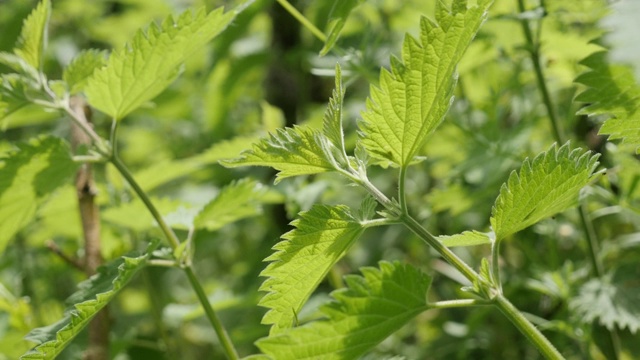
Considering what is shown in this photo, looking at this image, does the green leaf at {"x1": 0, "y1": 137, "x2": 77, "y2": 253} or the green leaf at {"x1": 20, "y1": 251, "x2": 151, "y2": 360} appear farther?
the green leaf at {"x1": 0, "y1": 137, "x2": 77, "y2": 253}

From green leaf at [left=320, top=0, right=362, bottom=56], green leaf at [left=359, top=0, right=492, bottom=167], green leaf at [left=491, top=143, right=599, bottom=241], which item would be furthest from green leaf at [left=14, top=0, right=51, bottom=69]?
green leaf at [left=491, top=143, right=599, bottom=241]

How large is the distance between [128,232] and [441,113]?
1.06 metres

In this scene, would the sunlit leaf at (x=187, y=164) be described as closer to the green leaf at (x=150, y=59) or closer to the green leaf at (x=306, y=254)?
the green leaf at (x=150, y=59)

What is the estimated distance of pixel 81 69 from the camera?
1.04 meters

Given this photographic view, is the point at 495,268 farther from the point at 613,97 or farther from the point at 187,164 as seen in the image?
the point at 187,164

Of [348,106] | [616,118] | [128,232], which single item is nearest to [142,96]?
[616,118]

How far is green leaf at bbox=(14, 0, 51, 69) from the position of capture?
1.03 meters

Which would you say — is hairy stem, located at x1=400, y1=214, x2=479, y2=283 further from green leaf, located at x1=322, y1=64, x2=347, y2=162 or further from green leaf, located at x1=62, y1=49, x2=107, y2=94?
green leaf, located at x1=62, y1=49, x2=107, y2=94

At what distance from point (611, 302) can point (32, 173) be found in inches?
33.0

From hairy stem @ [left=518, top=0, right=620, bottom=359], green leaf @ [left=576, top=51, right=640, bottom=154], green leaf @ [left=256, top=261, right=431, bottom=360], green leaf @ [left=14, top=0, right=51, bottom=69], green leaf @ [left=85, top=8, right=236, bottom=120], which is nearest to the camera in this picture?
green leaf @ [left=256, top=261, right=431, bottom=360]

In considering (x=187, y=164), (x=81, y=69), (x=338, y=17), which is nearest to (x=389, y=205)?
(x=338, y=17)

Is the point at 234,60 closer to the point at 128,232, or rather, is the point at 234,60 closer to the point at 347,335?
the point at 128,232

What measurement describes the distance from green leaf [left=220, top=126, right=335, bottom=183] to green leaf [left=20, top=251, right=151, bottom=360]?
0.19 meters

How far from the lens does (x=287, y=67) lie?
7.29 ft
